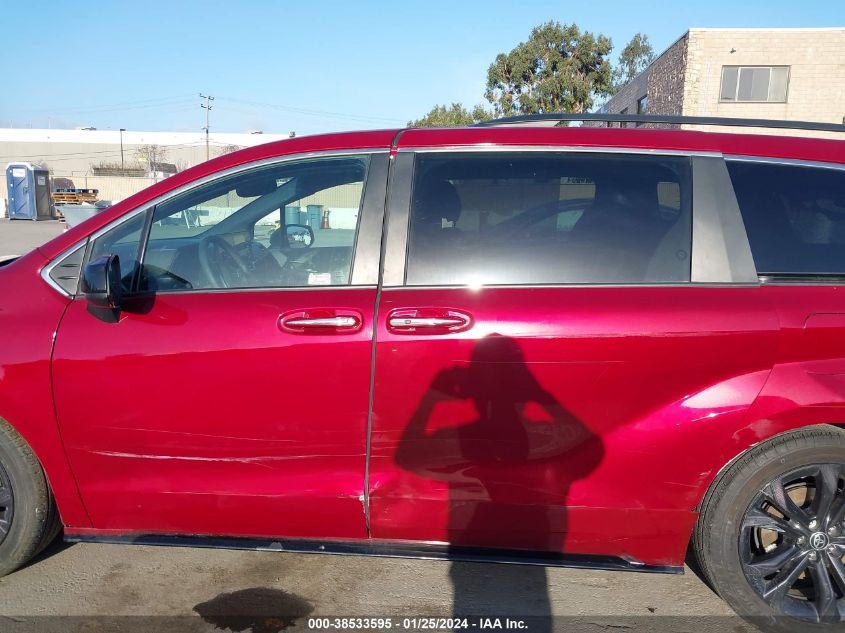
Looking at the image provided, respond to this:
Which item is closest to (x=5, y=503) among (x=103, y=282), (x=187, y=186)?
(x=103, y=282)

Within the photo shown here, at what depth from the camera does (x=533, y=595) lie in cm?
280

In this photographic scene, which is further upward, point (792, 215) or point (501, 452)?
point (792, 215)

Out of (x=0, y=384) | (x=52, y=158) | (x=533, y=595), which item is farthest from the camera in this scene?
(x=52, y=158)

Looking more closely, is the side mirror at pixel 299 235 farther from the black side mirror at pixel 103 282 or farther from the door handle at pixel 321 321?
the black side mirror at pixel 103 282

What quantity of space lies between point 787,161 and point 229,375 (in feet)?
7.57

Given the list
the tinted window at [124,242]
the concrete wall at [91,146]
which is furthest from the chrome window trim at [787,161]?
the concrete wall at [91,146]

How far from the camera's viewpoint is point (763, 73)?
73.7ft

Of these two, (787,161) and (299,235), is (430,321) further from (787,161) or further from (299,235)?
(787,161)

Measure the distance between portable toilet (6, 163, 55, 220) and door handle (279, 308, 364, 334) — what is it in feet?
120

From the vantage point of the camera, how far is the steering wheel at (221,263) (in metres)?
2.62

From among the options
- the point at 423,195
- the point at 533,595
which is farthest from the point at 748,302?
the point at 533,595

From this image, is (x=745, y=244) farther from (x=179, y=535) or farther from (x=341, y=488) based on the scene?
(x=179, y=535)

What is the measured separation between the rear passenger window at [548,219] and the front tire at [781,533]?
783 millimetres

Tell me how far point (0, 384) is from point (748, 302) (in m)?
2.85
